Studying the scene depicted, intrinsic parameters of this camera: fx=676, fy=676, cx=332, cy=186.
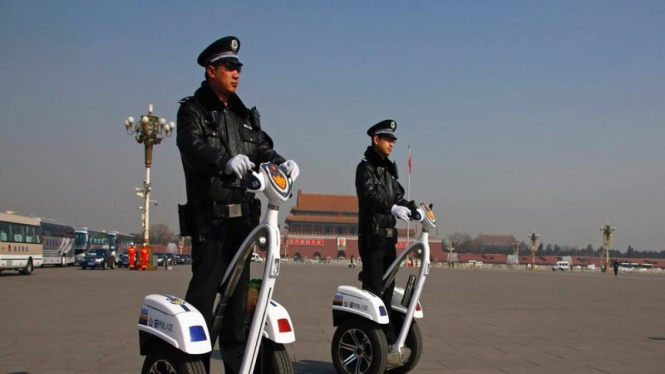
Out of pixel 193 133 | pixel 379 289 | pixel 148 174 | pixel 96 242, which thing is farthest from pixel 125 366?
pixel 96 242

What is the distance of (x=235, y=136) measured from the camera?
357cm

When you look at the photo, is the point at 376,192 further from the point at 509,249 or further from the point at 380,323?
the point at 509,249

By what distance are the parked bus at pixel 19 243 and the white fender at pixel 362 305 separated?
23.8 meters

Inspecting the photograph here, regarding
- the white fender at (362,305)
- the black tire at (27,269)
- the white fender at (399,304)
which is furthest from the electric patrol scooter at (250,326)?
the black tire at (27,269)

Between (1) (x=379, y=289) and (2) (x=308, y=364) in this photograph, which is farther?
(2) (x=308, y=364)

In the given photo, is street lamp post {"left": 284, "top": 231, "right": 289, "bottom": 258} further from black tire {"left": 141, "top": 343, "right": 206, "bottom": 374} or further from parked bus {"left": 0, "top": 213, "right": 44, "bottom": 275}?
black tire {"left": 141, "top": 343, "right": 206, "bottom": 374}

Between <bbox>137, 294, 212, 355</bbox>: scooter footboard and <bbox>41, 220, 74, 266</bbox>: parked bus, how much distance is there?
33.7m

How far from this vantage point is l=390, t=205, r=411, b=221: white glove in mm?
5325

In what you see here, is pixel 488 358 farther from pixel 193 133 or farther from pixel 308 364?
pixel 193 133

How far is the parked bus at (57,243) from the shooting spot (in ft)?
118

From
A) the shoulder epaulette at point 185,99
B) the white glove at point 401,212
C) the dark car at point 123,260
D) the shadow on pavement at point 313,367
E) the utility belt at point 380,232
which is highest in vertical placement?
the shoulder epaulette at point 185,99

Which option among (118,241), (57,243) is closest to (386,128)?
(57,243)

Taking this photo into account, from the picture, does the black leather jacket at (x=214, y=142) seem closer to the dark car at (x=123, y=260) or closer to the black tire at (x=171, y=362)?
the black tire at (x=171, y=362)

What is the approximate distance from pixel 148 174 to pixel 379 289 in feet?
95.5
